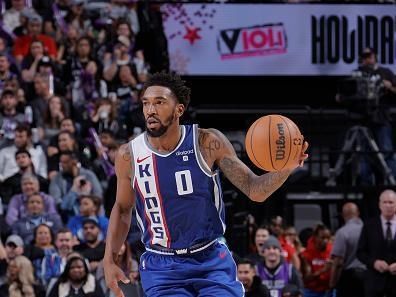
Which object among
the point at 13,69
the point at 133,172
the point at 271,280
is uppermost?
the point at 13,69

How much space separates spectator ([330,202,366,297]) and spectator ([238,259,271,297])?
4.99ft

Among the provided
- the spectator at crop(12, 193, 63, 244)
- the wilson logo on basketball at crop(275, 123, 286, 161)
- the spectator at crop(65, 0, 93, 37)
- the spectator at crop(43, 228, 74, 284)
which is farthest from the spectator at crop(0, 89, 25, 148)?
the wilson logo on basketball at crop(275, 123, 286, 161)

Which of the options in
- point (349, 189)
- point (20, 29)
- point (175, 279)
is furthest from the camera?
point (20, 29)

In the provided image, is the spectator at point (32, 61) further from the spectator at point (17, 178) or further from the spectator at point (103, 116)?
the spectator at point (17, 178)

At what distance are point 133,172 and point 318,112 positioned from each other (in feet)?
31.1

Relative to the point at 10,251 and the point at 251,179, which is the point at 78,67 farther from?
the point at 251,179

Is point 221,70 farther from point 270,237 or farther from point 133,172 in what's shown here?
point 133,172

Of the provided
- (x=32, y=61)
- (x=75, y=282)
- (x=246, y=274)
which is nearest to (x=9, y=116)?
(x=32, y=61)

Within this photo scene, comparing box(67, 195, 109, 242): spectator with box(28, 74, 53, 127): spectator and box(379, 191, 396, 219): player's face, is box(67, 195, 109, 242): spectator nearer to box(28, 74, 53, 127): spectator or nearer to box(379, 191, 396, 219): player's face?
box(28, 74, 53, 127): spectator

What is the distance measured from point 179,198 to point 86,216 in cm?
588

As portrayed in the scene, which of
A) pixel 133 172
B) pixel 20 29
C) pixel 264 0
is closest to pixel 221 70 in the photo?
pixel 264 0

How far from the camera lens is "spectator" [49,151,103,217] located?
44.4 feet

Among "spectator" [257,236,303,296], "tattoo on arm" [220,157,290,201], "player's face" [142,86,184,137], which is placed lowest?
"spectator" [257,236,303,296]

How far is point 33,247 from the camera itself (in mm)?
12562
